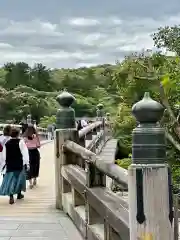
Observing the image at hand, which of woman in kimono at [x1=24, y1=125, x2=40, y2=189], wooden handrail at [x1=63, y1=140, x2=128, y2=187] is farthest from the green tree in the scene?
wooden handrail at [x1=63, y1=140, x2=128, y2=187]

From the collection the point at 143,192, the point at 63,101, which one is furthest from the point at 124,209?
the point at 63,101

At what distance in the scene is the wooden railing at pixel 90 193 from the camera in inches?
176

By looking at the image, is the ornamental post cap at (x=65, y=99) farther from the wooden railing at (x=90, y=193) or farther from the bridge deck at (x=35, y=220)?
the bridge deck at (x=35, y=220)

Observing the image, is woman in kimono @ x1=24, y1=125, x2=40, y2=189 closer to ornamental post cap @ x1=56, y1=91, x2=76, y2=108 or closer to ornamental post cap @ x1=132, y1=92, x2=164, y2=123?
ornamental post cap @ x1=56, y1=91, x2=76, y2=108

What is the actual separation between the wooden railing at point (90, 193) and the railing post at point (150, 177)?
0.71 m

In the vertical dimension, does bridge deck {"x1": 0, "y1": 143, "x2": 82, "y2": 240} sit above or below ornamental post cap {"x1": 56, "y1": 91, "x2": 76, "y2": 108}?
below

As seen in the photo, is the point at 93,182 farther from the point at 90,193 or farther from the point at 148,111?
the point at 148,111

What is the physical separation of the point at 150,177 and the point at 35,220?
4.42 metres

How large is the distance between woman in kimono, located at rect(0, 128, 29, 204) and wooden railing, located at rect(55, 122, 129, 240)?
1083 mm

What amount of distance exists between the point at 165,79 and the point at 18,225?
307 inches

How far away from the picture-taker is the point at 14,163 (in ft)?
31.0

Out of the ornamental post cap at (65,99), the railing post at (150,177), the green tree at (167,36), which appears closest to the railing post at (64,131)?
the ornamental post cap at (65,99)

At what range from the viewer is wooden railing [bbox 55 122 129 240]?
4.46 metres

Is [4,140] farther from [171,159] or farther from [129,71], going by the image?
[129,71]
